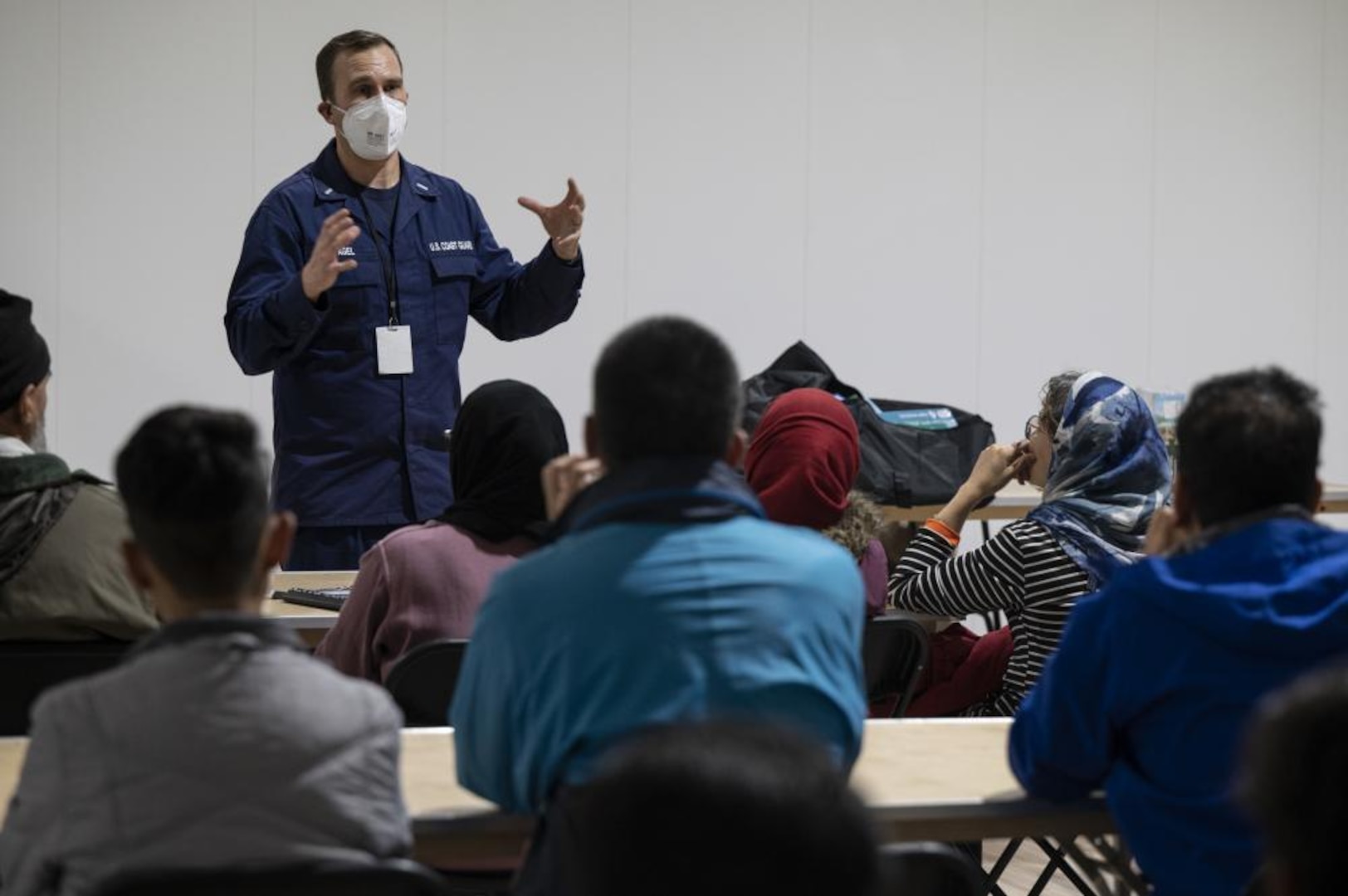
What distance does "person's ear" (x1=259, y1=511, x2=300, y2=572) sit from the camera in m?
1.80

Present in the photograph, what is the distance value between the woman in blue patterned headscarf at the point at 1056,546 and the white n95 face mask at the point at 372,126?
1627 mm

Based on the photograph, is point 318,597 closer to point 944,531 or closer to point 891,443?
point 944,531

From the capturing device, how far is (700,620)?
1.82 metres

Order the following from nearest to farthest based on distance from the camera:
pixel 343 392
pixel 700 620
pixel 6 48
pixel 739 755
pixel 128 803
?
pixel 739 755 → pixel 128 803 → pixel 700 620 → pixel 343 392 → pixel 6 48

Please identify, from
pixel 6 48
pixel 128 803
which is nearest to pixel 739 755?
pixel 128 803

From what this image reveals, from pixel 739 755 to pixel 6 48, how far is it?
230 inches

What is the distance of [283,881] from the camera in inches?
58.3

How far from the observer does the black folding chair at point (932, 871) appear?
180 centimetres

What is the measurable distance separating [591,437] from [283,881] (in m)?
0.71

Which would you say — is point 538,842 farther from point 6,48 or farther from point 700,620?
point 6,48

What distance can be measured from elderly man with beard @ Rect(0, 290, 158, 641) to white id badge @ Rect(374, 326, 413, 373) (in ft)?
4.47

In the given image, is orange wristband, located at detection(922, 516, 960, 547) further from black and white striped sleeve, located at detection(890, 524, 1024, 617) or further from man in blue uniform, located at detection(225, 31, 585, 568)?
man in blue uniform, located at detection(225, 31, 585, 568)

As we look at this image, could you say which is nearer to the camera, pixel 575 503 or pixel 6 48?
pixel 575 503

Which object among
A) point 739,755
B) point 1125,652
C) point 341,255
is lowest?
point 1125,652
